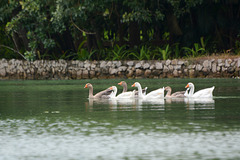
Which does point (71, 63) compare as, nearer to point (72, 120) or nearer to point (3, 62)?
point (3, 62)

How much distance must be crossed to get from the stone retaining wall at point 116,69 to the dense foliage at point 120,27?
756 mm

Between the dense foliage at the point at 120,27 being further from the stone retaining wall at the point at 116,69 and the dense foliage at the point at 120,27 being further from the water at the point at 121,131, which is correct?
the water at the point at 121,131

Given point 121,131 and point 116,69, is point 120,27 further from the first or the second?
point 121,131

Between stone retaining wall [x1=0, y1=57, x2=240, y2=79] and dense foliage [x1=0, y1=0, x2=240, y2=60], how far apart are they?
2.48ft

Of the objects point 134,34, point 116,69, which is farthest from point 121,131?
point 134,34

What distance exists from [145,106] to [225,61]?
54.2 ft

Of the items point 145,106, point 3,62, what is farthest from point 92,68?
point 145,106

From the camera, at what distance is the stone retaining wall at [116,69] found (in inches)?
1257

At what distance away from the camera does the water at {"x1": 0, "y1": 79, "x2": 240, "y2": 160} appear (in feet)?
28.0

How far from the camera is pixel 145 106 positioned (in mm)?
15945

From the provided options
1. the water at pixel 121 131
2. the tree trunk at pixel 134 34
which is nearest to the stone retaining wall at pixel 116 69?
the tree trunk at pixel 134 34

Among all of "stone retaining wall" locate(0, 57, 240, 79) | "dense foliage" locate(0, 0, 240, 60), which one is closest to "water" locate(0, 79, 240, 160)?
"stone retaining wall" locate(0, 57, 240, 79)

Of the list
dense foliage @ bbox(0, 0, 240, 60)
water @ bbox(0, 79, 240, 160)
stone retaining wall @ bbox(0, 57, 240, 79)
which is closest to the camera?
water @ bbox(0, 79, 240, 160)

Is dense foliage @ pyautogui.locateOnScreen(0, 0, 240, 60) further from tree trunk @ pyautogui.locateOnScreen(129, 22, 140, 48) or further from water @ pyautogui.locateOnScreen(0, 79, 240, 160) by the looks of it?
water @ pyautogui.locateOnScreen(0, 79, 240, 160)
